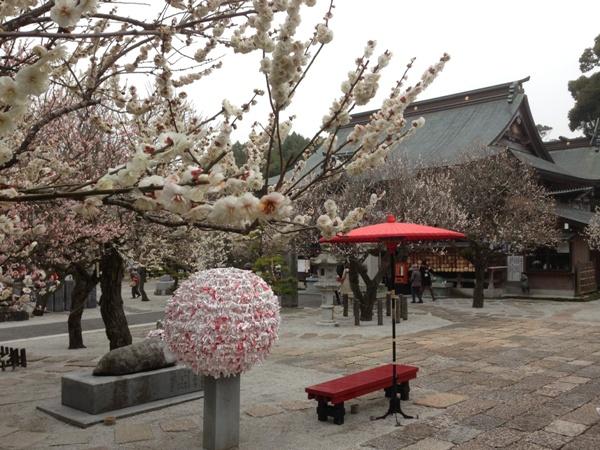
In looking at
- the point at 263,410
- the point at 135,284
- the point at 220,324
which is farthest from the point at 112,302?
the point at 135,284

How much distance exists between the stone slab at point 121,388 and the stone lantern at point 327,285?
8633mm

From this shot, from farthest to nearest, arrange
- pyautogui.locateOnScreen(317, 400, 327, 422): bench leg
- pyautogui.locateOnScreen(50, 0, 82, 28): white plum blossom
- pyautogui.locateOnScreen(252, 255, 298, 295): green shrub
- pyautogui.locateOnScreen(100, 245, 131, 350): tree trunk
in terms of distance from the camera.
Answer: pyautogui.locateOnScreen(252, 255, 298, 295): green shrub < pyautogui.locateOnScreen(100, 245, 131, 350): tree trunk < pyautogui.locateOnScreen(317, 400, 327, 422): bench leg < pyautogui.locateOnScreen(50, 0, 82, 28): white plum blossom

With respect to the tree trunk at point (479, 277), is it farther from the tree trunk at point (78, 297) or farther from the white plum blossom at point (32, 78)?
the white plum blossom at point (32, 78)

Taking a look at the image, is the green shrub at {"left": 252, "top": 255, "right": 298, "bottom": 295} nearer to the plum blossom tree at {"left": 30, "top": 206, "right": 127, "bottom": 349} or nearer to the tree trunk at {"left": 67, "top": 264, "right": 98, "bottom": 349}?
the tree trunk at {"left": 67, "top": 264, "right": 98, "bottom": 349}

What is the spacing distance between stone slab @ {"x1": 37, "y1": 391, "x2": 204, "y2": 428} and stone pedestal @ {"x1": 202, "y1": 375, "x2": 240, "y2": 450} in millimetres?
1557

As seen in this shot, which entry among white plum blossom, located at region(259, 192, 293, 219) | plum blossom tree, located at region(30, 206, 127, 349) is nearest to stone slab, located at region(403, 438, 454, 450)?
white plum blossom, located at region(259, 192, 293, 219)

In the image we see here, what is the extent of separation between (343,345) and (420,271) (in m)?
11.4

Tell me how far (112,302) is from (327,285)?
304 inches

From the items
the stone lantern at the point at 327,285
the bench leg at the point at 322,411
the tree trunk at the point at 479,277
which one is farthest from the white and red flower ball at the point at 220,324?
the tree trunk at the point at 479,277

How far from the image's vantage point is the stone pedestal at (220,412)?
555 centimetres

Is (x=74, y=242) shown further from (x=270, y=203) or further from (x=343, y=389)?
(x=270, y=203)

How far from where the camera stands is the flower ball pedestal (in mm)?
5195

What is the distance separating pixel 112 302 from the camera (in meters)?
10.1

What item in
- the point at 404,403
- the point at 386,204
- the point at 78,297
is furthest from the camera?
the point at 386,204
